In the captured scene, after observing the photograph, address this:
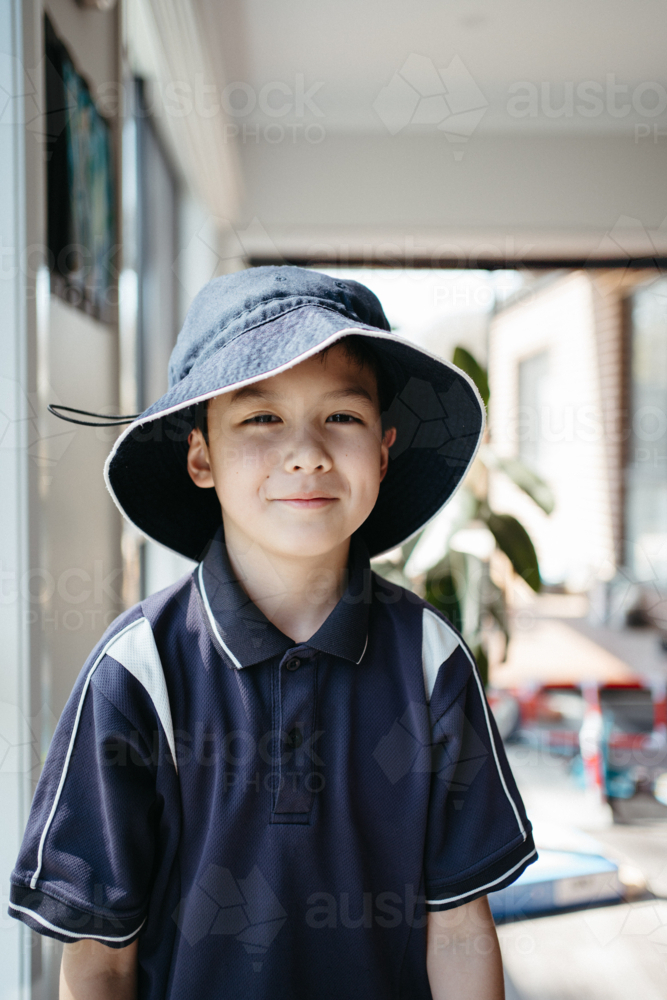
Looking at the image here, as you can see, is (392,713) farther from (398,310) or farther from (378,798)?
(398,310)

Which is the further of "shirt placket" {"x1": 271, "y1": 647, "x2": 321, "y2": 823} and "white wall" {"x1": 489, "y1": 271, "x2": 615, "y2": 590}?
"white wall" {"x1": 489, "y1": 271, "x2": 615, "y2": 590}

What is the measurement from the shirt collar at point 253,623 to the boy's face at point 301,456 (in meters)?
0.07

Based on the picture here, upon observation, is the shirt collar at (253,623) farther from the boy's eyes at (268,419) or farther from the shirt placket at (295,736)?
the boy's eyes at (268,419)

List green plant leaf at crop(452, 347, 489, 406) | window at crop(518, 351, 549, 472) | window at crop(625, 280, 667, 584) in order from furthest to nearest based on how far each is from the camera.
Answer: window at crop(518, 351, 549, 472), window at crop(625, 280, 667, 584), green plant leaf at crop(452, 347, 489, 406)

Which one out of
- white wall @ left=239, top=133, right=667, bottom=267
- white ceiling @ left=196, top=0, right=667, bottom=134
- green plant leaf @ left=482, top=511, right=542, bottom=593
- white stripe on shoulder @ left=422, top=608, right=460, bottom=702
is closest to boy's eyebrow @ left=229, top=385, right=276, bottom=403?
white stripe on shoulder @ left=422, top=608, right=460, bottom=702

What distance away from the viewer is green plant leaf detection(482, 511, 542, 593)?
1.75 m

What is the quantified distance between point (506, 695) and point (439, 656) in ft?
6.46

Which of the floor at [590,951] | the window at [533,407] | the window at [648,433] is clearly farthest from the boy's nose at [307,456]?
the window at [648,433]

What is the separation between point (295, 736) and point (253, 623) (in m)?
0.11

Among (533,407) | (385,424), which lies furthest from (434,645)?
(533,407)

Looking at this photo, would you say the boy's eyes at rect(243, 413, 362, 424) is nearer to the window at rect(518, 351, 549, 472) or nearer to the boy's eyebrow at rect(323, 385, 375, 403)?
the boy's eyebrow at rect(323, 385, 375, 403)

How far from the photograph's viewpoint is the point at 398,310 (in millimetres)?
2297

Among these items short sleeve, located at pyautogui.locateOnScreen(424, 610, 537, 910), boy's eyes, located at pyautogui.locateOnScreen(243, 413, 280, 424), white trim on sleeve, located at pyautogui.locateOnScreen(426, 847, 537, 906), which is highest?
boy's eyes, located at pyautogui.locateOnScreen(243, 413, 280, 424)

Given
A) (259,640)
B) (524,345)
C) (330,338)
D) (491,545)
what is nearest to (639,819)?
(491,545)
